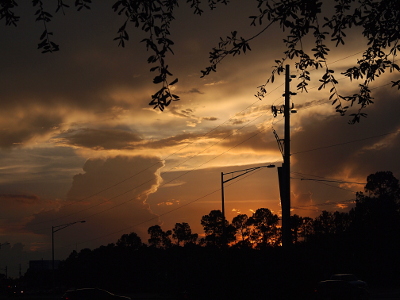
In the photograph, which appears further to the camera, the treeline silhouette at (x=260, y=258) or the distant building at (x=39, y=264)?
the distant building at (x=39, y=264)

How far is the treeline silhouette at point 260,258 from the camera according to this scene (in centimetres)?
1534

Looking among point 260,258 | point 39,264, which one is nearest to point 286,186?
point 260,258

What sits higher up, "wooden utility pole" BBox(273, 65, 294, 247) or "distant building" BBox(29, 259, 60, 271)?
"wooden utility pole" BBox(273, 65, 294, 247)

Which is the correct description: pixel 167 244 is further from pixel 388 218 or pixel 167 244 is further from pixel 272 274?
pixel 272 274

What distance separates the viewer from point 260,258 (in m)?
15.8

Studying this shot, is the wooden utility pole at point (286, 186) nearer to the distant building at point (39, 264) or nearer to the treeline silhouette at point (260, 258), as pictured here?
the treeline silhouette at point (260, 258)

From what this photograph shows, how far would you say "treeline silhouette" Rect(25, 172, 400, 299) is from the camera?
1534cm

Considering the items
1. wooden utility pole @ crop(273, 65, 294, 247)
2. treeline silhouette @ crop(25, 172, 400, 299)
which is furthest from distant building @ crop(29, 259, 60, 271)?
wooden utility pole @ crop(273, 65, 294, 247)

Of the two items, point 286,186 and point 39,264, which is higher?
point 286,186

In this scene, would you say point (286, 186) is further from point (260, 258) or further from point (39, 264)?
point (39, 264)

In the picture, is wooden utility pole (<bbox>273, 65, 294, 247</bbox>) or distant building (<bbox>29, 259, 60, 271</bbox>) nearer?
wooden utility pole (<bbox>273, 65, 294, 247</bbox>)

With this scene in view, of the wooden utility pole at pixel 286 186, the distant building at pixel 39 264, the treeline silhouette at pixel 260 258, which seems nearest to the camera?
the treeline silhouette at pixel 260 258

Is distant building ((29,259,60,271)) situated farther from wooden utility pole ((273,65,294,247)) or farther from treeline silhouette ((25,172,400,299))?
wooden utility pole ((273,65,294,247))

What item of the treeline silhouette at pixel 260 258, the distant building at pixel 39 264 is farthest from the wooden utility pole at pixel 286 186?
the distant building at pixel 39 264
